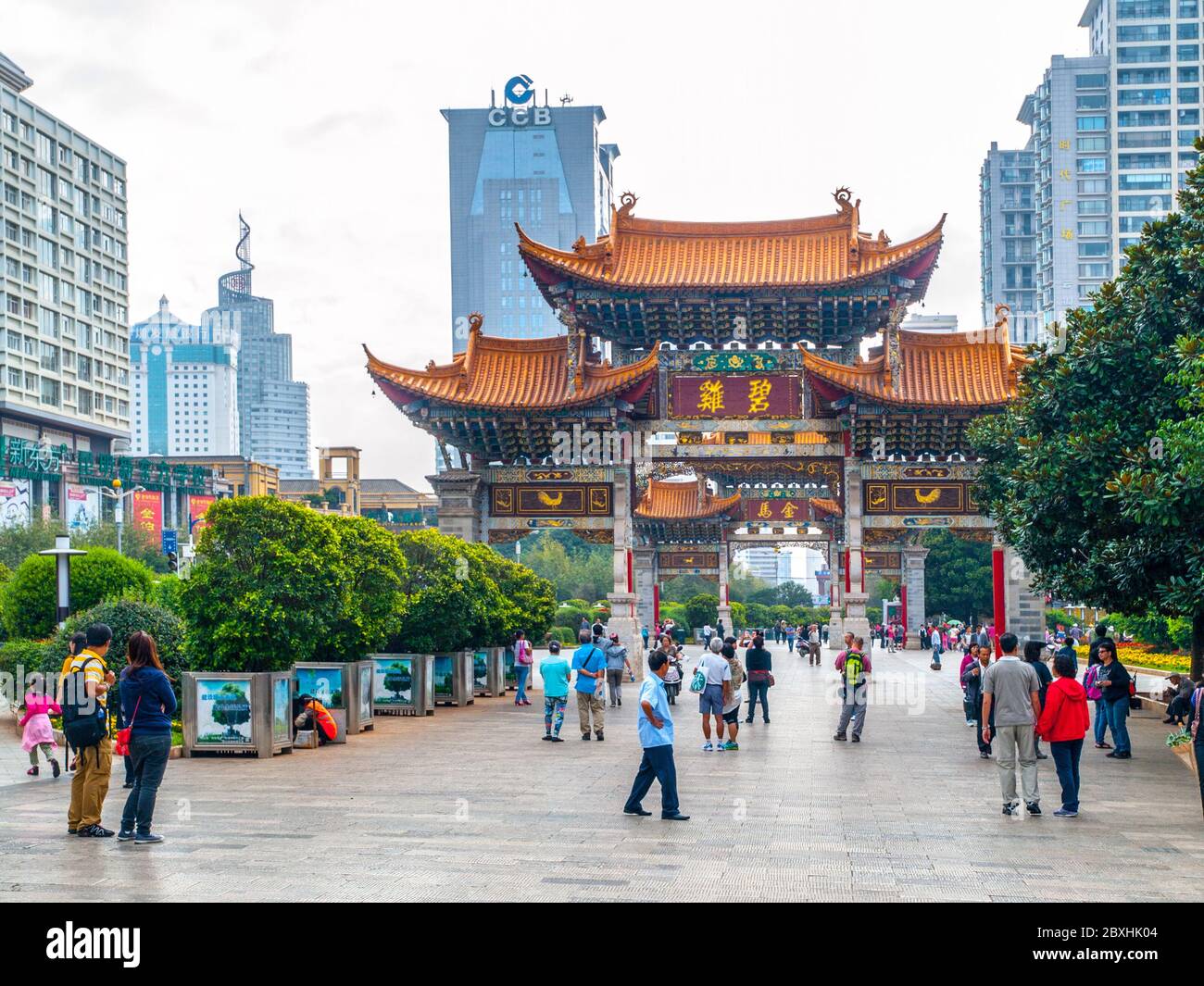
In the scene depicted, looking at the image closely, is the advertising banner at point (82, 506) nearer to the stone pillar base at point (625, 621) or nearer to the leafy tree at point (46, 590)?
the stone pillar base at point (625, 621)

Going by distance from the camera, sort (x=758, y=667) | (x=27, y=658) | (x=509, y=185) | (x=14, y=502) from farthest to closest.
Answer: (x=509, y=185) < (x=14, y=502) < (x=27, y=658) < (x=758, y=667)

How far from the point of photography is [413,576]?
87.2ft

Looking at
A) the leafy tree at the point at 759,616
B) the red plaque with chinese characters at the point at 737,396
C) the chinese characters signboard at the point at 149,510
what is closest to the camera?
the red plaque with chinese characters at the point at 737,396

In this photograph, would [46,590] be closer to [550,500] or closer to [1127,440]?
[550,500]

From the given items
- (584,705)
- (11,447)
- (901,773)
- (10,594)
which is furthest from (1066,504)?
(11,447)

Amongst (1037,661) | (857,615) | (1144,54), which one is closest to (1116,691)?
(1037,661)

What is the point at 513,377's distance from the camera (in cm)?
3681

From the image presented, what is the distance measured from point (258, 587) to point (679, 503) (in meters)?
41.6

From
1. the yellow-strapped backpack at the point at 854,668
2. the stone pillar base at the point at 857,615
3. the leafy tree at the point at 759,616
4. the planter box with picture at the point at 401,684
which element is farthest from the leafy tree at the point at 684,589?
the yellow-strapped backpack at the point at 854,668

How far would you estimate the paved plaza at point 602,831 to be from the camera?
31.4 ft

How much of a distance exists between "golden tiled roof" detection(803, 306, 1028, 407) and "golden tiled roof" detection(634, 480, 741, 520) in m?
20.8

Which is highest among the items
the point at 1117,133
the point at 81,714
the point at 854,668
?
the point at 1117,133

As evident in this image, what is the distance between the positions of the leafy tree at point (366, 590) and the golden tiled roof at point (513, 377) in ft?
42.5

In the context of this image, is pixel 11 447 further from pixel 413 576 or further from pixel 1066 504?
pixel 1066 504
